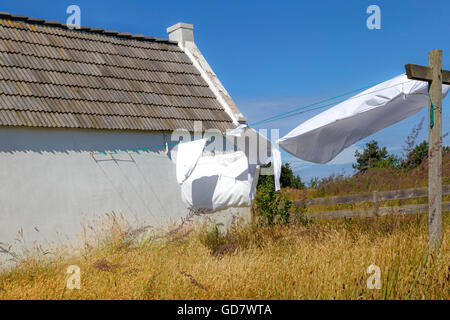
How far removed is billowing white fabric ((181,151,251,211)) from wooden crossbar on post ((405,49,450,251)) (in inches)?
123

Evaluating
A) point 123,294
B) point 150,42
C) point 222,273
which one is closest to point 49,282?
point 123,294

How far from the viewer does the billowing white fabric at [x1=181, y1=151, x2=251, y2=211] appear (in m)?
8.76

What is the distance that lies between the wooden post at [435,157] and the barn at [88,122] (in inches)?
212

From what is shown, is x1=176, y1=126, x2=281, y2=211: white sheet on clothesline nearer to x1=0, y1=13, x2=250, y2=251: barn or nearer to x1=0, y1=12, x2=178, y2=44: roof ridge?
x1=0, y1=13, x2=250, y2=251: barn

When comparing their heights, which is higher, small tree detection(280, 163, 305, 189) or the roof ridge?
the roof ridge

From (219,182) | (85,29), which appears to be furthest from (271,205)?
(85,29)

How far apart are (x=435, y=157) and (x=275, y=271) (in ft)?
7.96

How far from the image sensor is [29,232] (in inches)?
344

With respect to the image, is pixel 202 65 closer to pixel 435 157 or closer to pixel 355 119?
pixel 355 119

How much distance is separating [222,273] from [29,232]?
14.0 feet

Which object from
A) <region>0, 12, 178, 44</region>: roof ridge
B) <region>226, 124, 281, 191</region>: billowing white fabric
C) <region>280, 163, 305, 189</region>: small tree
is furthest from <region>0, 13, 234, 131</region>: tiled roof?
<region>280, 163, 305, 189</region>: small tree

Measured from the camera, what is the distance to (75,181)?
934cm

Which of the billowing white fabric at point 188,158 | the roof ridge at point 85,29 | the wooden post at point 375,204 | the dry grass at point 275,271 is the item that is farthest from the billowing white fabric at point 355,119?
the roof ridge at point 85,29

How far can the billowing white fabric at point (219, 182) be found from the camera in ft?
28.7
